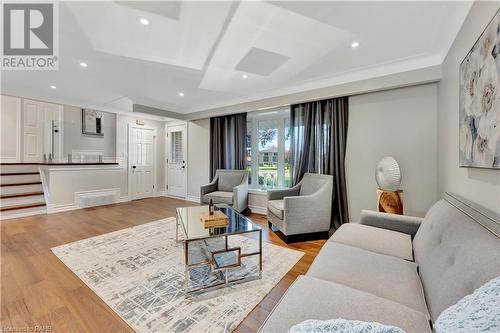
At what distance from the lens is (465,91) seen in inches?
63.7

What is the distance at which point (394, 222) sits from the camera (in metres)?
1.97

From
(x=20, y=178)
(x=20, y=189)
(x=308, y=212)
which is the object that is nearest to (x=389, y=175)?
(x=308, y=212)

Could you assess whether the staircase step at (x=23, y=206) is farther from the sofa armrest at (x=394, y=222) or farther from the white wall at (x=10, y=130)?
the sofa armrest at (x=394, y=222)

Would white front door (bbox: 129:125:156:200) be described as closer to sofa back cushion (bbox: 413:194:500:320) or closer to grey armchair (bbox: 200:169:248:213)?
grey armchair (bbox: 200:169:248:213)

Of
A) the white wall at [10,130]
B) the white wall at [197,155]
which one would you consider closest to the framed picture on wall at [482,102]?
the white wall at [197,155]

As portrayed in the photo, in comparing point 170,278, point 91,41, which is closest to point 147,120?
point 91,41

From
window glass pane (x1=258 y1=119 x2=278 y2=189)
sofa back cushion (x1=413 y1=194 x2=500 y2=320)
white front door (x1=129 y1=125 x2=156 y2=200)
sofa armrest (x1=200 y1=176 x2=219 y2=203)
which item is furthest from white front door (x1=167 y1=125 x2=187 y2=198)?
sofa back cushion (x1=413 y1=194 x2=500 y2=320)

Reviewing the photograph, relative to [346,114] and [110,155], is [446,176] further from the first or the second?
[110,155]

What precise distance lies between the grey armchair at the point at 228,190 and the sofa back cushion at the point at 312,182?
3.76ft

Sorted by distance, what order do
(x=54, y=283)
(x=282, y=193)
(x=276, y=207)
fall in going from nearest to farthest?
(x=54, y=283) < (x=276, y=207) < (x=282, y=193)

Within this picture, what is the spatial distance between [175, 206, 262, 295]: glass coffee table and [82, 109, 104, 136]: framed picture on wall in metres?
4.48

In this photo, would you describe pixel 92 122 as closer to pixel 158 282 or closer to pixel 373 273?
pixel 158 282

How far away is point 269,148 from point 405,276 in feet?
10.9

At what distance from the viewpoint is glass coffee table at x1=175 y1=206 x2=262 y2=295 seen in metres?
1.78
